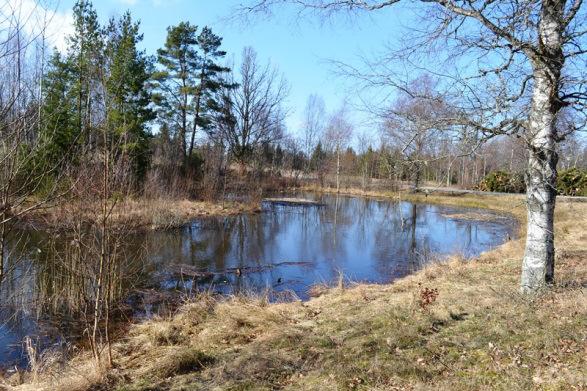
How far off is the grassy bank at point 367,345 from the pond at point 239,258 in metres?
1.40

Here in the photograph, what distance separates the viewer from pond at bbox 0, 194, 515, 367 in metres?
7.32

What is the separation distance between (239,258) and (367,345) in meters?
8.68

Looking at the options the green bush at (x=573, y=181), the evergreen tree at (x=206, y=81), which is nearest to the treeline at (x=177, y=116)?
the evergreen tree at (x=206, y=81)

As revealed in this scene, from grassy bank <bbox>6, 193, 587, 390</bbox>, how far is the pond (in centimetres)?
140

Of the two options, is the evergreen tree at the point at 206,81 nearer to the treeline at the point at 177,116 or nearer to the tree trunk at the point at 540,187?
the treeline at the point at 177,116

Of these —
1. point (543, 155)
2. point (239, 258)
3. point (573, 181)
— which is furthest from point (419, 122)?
point (573, 181)

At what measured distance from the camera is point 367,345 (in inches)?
175

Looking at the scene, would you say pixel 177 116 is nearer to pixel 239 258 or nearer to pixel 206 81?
pixel 206 81

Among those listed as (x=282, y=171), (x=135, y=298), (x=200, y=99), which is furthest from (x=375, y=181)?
(x=135, y=298)

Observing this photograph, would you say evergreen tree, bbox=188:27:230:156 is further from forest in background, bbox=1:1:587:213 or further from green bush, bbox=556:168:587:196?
green bush, bbox=556:168:587:196

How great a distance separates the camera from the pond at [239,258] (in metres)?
7.32

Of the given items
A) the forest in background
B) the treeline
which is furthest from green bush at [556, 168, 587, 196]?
the treeline

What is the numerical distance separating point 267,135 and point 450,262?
30.2 metres

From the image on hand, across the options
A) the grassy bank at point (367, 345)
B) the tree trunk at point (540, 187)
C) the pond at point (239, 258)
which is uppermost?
the tree trunk at point (540, 187)
